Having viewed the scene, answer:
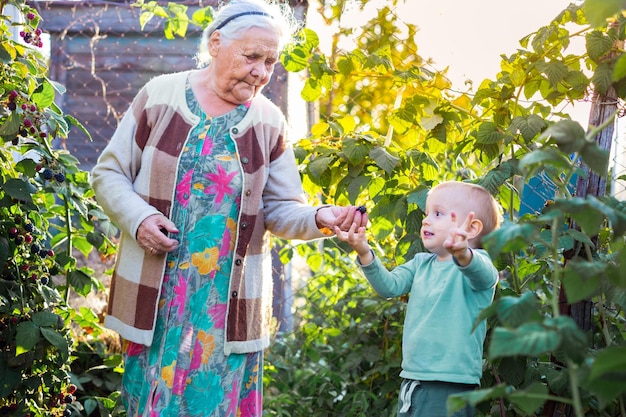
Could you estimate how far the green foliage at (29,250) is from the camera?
2557mm

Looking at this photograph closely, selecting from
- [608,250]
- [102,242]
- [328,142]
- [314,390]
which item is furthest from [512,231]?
[314,390]

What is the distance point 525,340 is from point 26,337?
5.43 ft

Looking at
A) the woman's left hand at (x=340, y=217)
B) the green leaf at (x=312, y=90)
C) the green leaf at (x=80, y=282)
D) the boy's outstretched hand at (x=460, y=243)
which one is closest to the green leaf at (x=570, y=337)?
the boy's outstretched hand at (x=460, y=243)

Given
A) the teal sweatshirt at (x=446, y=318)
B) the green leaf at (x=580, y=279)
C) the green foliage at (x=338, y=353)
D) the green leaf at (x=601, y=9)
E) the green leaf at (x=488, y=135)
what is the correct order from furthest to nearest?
the green foliage at (x=338, y=353) → the green leaf at (x=488, y=135) → the teal sweatshirt at (x=446, y=318) → the green leaf at (x=601, y=9) → the green leaf at (x=580, y=279)

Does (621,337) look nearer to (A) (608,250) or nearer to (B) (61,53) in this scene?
(A) (608,250)

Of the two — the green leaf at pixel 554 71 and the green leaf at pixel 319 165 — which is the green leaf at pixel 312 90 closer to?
the green leaf at pixel 319 165

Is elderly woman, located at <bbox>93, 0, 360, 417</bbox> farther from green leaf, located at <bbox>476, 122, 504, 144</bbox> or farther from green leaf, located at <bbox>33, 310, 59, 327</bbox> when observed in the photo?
green leaf, located at <bbox>476, 122, 504, 144</bbox>

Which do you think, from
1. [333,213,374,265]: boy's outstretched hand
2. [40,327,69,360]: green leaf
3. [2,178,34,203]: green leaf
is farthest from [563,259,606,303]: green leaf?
[2,178,34,203]: green leaf

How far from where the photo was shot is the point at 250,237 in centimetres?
239

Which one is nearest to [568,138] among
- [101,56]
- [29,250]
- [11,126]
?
[11,126]

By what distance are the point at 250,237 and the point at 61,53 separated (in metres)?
3.38

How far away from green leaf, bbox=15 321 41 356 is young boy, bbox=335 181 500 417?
97 centimetres

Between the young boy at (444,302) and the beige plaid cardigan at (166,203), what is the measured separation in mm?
344

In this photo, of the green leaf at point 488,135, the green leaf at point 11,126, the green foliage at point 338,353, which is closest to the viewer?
the green leaf at point 488,135
